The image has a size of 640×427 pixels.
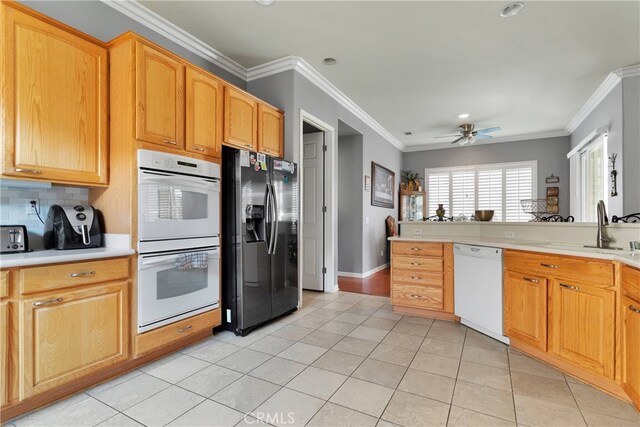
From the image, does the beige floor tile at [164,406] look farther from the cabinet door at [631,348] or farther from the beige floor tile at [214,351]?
the cabinet door at [631,348]

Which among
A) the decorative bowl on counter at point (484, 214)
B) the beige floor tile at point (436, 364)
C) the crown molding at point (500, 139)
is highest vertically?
the crown molding at point (500, 139)

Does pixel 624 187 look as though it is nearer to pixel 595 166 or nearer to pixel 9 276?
pixel 595 166

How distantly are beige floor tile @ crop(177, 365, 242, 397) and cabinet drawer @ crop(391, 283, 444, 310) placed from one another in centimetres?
197

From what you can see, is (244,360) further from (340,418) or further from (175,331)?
(340,418)

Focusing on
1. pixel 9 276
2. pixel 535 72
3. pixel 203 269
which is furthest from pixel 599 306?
pixel 9 276

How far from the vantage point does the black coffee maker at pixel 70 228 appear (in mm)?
2062

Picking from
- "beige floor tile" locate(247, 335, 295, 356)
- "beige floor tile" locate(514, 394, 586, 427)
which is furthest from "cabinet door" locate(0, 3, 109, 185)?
"beige floor tile" locate(514, 394, 586, 427)

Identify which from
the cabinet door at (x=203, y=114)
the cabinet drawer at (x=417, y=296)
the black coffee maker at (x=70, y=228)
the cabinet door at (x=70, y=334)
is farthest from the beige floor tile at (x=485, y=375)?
the black coffee maker at (x=70, y=228)

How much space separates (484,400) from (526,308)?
0.98m

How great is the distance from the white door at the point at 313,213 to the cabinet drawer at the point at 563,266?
2.45 meters

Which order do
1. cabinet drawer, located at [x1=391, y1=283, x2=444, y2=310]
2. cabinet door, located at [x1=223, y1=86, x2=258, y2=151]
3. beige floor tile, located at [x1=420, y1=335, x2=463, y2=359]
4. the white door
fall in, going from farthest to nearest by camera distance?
the white door, cabinet drawer, located at [x1=391, y1=283, x2=444, y2=310], cabinet door, located at [x1=223, y1=86, x2=258, y2=151], beige floor tile, located at [x1=420, y1=335, x2=463, y2=359]

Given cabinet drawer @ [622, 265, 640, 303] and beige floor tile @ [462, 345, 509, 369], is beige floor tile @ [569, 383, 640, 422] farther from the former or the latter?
cabinet drawer @ [622, 265, 640, 303]

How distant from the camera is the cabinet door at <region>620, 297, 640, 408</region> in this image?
1.70 m

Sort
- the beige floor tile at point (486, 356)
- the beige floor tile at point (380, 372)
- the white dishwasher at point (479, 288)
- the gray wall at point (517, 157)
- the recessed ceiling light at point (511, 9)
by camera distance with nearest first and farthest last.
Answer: the beige floor tile at point (380, 372)
the beige floor tile at point (486, 356)
the recessed ceiling light at point (511, 9)
the white dishwasher at point (479, 288)
the gray wall at point (517, 157)
